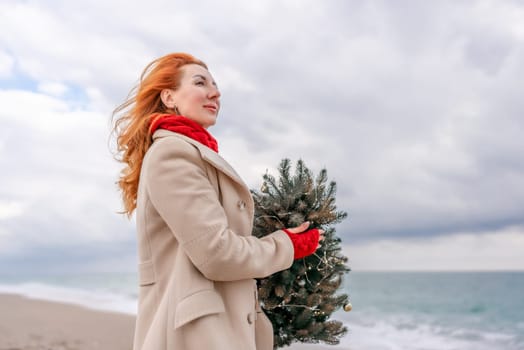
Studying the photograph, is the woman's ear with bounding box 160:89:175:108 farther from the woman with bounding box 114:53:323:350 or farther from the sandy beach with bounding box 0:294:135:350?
the sandy beach with bounding box 0:294:135:350

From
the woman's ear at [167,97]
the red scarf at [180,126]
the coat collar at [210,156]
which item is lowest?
the coat collar at [210,156]

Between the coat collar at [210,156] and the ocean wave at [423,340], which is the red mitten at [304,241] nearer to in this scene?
the coat collar at [210,156]

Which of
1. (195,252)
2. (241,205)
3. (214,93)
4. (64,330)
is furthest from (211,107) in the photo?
(64,330)

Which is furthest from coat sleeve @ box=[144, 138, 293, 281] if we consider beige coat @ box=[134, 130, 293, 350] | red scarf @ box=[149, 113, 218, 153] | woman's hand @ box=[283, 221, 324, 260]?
woman's hand @ box=[283, 221, 324, 260]

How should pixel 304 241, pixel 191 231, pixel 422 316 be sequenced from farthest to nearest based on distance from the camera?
pixel 422 316 < pixel 304 241 < pixel 191 231

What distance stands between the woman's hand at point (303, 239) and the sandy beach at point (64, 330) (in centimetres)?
462

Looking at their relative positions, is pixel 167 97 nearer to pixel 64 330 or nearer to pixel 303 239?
pixel 303 239

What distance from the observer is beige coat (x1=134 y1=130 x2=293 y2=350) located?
6.81ft

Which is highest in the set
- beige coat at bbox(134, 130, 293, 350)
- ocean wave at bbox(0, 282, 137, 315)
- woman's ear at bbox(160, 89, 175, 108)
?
ocean wave at bbox(0, 282, 137, 315)

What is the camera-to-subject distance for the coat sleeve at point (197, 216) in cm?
206

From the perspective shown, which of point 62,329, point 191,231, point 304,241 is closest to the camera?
point 191,231

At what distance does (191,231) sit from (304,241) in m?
0.61

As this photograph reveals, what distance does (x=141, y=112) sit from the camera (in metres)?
2.55

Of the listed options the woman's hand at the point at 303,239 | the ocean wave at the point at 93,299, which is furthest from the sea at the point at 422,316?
the woman's hand at the point at 303,239
